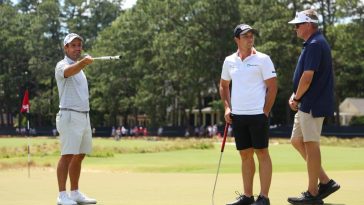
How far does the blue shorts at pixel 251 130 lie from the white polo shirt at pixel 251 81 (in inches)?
2.7

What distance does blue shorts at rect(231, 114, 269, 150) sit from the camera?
743 cm

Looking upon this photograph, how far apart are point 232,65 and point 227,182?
143 inches

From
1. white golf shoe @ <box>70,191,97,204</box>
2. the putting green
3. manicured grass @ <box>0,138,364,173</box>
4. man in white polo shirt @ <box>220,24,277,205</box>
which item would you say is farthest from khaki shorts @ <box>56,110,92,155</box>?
manicured grass @ <box>0,138,364,173</box>

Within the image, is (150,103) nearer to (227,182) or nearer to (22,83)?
(22,83)

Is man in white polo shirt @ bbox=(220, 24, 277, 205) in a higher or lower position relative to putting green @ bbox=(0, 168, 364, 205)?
higher

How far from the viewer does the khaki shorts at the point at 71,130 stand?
8.23 metres

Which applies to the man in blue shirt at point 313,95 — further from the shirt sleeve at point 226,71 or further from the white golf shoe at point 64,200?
the white golf shoe at point 64,200

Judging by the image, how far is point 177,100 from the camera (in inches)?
3044

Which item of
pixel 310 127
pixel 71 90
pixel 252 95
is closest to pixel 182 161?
pixel 71 90

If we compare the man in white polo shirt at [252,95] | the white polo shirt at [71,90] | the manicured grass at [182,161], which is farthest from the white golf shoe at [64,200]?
the manicured grass at [182,161]

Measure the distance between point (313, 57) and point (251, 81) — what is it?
82cm

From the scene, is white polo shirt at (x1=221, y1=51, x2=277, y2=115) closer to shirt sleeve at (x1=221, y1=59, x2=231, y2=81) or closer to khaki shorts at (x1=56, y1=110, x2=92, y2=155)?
shirt sleeve at (x1=221, y1=59, x2=231, y2=81)

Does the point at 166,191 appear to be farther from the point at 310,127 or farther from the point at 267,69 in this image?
the point at 267,69

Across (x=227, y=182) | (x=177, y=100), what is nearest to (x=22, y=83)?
(x=177, y=100)
